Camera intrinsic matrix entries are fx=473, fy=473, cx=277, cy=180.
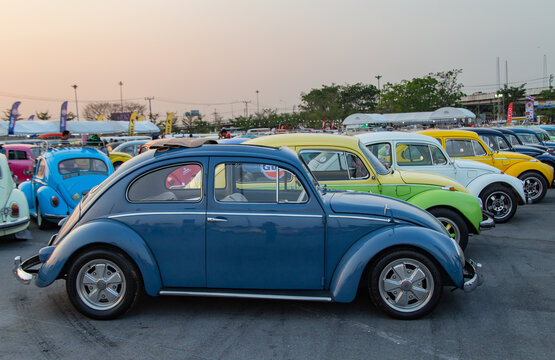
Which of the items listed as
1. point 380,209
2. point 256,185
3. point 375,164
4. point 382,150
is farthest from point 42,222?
point 380,209

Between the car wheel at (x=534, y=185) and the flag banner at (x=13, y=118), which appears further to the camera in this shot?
the flag banner at (x=13, y=118)

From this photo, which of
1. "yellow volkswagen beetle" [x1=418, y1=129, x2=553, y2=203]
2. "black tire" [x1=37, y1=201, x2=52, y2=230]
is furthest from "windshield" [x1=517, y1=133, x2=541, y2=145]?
"black tire" [x1=37, y1=201, x2=52, y2=230]

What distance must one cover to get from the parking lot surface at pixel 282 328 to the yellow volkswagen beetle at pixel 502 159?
5.58m

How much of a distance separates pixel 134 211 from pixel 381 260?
7.99 feet

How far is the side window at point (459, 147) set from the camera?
10.9 m

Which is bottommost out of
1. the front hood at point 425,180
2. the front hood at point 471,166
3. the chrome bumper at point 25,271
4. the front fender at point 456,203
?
the chrome bumper at point 25,271

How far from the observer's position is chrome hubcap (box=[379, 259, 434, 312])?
4480 millimetres

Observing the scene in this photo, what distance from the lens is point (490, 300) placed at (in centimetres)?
515

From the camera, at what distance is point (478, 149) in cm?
1109

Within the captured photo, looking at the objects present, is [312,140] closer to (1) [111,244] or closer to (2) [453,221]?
(2) [453,221]

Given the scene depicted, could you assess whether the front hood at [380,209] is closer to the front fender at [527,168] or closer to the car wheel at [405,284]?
the car wheel at [405,284]

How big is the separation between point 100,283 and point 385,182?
419 cm

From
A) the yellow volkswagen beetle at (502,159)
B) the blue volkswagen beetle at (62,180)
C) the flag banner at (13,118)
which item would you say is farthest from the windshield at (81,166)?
the flag banner at (13,118)

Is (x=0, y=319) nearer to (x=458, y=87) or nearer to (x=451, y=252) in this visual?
(x=451, y=252)
